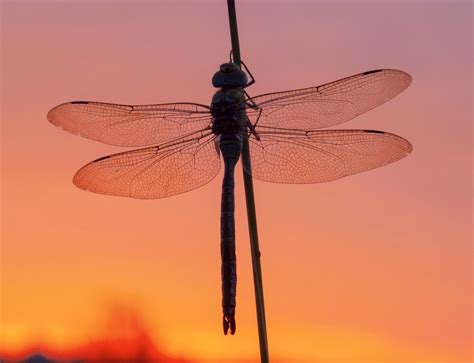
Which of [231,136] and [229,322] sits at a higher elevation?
[231,136]

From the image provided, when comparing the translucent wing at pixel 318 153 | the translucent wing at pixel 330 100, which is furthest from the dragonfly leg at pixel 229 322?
the translucent wing at pixel 330 100

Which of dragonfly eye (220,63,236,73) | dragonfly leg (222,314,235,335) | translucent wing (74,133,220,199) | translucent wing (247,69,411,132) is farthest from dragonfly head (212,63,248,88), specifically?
dragonfly leg (222,314,235,335)

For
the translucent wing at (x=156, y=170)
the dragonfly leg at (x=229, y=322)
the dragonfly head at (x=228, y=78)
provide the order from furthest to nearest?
1. the translucent wing at (x=156, y=170)
2. the dragonfly head at (x=228, y=78)
3. the dragonfly leg at (x=229, y=322)

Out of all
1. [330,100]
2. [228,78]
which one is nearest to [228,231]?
[228,78]

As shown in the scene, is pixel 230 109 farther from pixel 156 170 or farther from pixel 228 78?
pixel 156 170

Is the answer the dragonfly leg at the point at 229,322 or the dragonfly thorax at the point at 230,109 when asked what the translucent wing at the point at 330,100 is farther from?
the dragonfly leg at the point at 229,322

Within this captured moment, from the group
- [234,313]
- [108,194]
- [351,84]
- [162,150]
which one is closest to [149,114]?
[162,150]

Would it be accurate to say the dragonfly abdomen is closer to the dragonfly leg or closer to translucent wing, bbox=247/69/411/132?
the dragonfly leg
